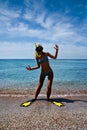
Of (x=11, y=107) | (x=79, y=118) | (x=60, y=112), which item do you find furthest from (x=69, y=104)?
(x=11, y=107)

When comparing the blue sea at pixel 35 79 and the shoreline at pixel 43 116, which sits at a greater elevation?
the shoreline at pixel 43 116

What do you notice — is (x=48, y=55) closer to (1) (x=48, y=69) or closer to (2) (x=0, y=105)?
(1) (x=48, y=69)

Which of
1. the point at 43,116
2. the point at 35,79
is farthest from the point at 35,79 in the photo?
the point at 43,116

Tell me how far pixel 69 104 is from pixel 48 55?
207cm

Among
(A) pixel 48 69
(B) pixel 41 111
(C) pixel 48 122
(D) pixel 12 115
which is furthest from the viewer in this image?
(A) pixel 48 69

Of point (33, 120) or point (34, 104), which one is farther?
point (34, 104)

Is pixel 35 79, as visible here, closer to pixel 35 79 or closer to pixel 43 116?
pixel 35 79

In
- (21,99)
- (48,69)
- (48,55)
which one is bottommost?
(21,99)

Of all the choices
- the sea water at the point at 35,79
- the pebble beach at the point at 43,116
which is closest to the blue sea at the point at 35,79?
the sea water at the point at 35,79

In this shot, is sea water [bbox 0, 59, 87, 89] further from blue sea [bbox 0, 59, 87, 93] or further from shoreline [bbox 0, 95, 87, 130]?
shoreline [bbox 0, 95, 87, 130]

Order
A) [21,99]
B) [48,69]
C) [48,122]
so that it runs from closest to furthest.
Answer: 1. [48,122]
2. [48,69]
3. [21,99]

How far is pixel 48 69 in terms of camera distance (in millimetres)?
7488

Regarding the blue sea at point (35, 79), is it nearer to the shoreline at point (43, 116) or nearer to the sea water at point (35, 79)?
the sea water at point (35, 79)

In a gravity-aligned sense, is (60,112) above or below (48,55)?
below
